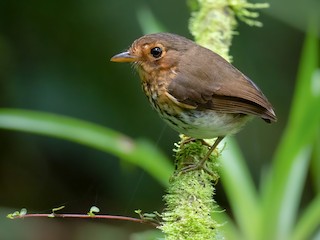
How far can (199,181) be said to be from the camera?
2.33 m

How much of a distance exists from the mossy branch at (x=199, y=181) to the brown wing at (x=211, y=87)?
0.19 m

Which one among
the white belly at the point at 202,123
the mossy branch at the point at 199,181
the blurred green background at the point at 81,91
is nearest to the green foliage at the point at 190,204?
the mossy branch at the point at 199,181

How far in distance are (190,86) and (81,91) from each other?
1777mm

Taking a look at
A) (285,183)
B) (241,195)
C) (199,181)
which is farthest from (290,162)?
(199,181)

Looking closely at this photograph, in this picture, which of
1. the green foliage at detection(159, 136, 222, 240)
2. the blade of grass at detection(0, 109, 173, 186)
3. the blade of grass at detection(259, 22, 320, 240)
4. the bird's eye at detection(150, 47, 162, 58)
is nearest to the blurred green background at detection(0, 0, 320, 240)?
the blade of grass at detection(0, 109, 173, 186)

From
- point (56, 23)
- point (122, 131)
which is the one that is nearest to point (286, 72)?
point (122, 131)

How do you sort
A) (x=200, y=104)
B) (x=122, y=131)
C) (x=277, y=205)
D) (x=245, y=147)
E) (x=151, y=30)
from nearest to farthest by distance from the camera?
(x=200, y=104), (x=277, y=205), (x=151, y=30), (x=122, y=131), (x=245, y=147)

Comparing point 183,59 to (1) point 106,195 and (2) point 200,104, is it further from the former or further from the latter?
(1) point 106,195

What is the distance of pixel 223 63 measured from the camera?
267 centimetres

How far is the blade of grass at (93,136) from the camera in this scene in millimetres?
3064

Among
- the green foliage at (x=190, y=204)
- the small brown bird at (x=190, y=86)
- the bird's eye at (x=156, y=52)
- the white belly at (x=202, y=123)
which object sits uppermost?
the bird's eye at (x=156, y=52)

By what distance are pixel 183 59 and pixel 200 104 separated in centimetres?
18

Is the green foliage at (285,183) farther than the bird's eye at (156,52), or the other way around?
the green foliage at (285,183)

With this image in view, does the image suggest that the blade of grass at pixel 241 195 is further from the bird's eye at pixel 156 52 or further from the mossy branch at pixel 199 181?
the bird's eye at pixel 156 52
